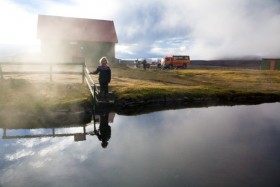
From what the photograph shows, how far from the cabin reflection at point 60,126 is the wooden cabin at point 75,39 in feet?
103

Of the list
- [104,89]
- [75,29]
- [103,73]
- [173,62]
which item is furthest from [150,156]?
[173,62]

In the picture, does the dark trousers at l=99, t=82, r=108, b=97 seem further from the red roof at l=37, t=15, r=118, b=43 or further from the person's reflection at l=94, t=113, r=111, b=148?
the red roof at l=37, t=15, r=118, b=43

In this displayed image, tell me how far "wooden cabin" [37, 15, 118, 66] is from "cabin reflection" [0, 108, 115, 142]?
3149 centimetres

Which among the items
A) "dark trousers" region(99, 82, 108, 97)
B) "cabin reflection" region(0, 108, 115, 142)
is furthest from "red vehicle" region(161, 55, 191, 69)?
"cabin reflection" region(0, 108, 115, 142)

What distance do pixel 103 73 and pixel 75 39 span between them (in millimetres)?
32818

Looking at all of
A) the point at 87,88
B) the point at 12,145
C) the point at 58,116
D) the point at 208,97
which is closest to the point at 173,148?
the point at 12,145

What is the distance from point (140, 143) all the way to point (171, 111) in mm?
6245

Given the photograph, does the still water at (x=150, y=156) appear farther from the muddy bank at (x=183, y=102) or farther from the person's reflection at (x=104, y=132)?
the muddy bank at (x=183, y=102)

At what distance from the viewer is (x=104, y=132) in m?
10.7

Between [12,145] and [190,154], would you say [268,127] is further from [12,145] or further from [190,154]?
[12,145]

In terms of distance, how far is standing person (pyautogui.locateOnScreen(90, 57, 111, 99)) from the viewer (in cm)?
1355

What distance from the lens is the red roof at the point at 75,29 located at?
142 feet

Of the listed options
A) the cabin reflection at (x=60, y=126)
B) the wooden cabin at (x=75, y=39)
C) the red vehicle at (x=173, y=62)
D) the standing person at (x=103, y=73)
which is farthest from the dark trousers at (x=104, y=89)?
the red vehicle at (x=173, y=62)

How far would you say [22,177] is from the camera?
6.60 m
